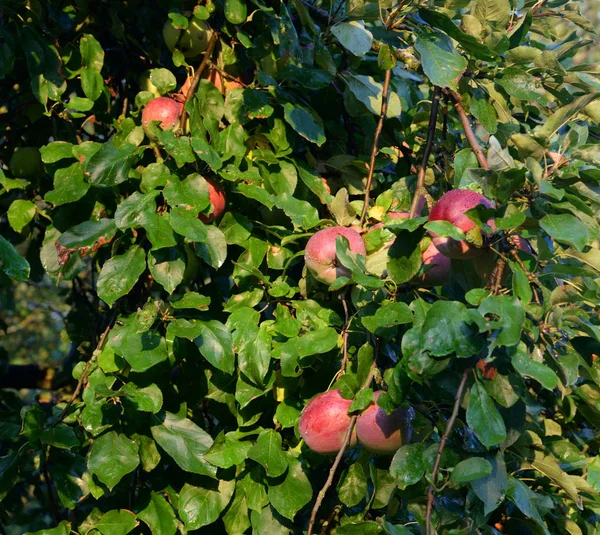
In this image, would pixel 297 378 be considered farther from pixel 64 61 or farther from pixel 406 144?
pixel 64 61

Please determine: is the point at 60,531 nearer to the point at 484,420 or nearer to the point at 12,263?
the point at 12,263

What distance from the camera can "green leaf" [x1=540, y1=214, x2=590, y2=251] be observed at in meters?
0.78

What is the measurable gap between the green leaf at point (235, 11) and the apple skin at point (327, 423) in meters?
0.63

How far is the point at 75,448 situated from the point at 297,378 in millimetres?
384

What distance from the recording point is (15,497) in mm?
1611

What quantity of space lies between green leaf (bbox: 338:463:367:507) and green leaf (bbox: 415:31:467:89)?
56cm

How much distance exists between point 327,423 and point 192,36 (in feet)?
2.44

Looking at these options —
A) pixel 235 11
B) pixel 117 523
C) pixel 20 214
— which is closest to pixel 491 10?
pixel 235 11

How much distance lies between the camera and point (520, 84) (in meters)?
1.03

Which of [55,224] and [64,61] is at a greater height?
[64,61]

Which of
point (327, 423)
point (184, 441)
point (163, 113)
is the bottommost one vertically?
point (184, 441)

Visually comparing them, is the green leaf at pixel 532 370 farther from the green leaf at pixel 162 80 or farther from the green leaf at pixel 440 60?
the green leaf at pixel 162 80

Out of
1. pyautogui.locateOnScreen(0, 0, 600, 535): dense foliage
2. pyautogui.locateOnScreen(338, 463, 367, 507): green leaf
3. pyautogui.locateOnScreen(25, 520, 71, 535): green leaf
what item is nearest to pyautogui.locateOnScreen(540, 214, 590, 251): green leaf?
pyautogui.locateOnScreen(0, 0, 600, 535): dense foliage

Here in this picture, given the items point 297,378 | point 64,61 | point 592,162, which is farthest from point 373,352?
point 64,61
